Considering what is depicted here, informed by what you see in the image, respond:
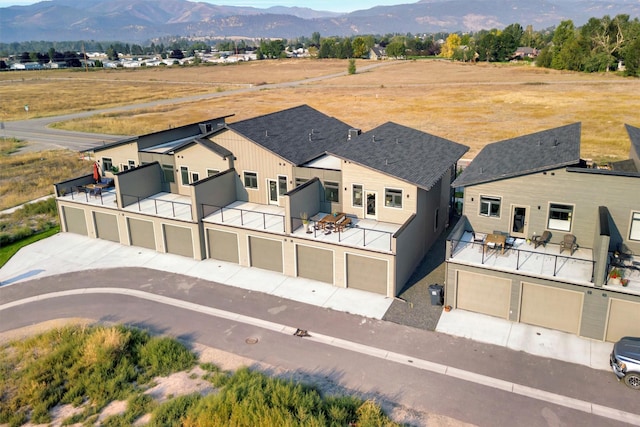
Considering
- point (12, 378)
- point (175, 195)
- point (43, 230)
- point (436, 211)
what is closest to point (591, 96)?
point (436, 211)

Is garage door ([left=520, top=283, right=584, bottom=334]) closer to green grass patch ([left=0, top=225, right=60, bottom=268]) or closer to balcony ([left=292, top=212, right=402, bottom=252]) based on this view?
balcony ([left=292, top=212, right=402, bottom=252])

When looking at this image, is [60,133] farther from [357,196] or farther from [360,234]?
[360,234]

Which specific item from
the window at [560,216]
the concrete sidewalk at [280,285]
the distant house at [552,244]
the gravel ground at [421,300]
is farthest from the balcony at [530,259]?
the gravel ground at [421,300]

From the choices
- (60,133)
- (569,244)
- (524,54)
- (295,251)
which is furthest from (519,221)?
(524,54)

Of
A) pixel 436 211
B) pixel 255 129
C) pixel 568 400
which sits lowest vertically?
pixel 568 400

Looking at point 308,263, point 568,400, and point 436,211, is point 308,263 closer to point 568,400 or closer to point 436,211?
Answer: point 436,211

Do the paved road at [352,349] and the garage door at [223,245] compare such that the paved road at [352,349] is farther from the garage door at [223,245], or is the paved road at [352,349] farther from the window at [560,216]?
the window at [560,216]
